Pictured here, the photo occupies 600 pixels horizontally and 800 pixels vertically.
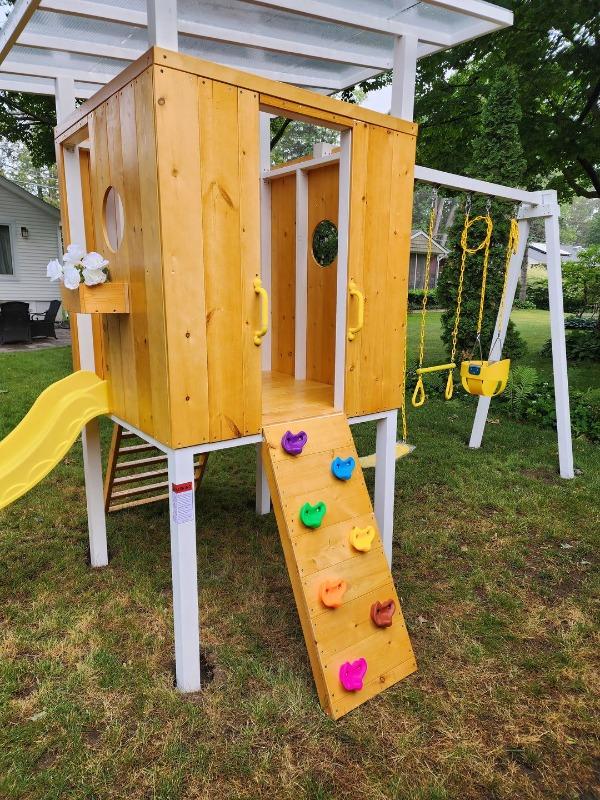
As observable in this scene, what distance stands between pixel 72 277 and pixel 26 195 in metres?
13.8

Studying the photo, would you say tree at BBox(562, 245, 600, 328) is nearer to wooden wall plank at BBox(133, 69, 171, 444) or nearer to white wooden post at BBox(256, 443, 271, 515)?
white wooden post at BBox(256, 443, 271, 515)

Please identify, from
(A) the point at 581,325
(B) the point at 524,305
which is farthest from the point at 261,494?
(B) the point at 524,305

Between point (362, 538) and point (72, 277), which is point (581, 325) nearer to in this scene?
point (362, 538)

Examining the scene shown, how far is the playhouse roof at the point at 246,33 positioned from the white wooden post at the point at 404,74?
0.18 ft

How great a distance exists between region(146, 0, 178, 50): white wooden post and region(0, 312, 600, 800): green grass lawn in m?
2.83

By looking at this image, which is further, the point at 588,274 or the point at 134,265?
the point at 588,274

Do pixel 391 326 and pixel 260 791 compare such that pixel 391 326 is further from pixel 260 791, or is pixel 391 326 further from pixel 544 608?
pixel 260 791

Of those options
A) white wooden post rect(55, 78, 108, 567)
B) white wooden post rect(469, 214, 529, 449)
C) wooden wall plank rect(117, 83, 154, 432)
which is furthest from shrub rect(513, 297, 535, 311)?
wooden wall plank rect(117, 83, 154, 432)

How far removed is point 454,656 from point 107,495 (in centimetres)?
281

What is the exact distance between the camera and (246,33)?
10.8 feet

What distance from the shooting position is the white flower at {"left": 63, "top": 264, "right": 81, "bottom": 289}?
2516mm

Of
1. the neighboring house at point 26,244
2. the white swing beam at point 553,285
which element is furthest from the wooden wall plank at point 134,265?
the neighboring house at point 26,244

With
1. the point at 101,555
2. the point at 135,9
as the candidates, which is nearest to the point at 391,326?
the point at 135,9

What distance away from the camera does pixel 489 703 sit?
101 inches
